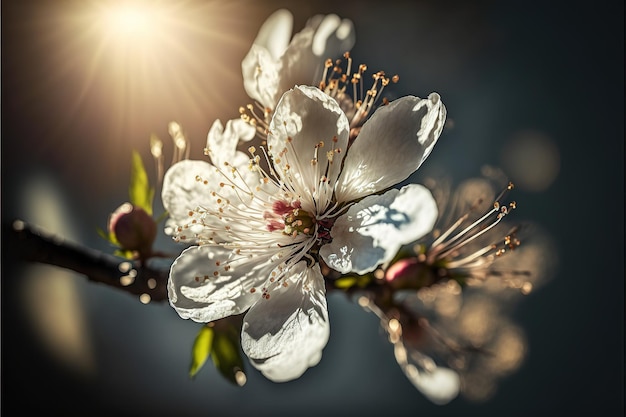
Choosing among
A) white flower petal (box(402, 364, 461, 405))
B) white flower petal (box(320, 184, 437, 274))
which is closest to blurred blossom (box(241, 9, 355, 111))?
white flower petal (box(320, 184, 437, 274))

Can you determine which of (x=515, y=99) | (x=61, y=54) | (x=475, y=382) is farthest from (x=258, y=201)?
(x=515, y=99)

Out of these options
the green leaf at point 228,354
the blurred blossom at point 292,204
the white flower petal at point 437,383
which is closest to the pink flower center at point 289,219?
the blurred blossom at point 292,204

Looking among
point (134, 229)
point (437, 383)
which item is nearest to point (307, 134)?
point (134, 229)

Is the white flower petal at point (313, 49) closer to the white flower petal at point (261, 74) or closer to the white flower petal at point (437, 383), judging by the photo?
the white flower petal at point (261, 74)

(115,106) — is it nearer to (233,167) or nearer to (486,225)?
(233,167)

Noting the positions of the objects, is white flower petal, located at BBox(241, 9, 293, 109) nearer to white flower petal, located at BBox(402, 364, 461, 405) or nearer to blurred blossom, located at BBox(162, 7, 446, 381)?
blurred blossom, located at BBox(162, 7, 446, 381)
